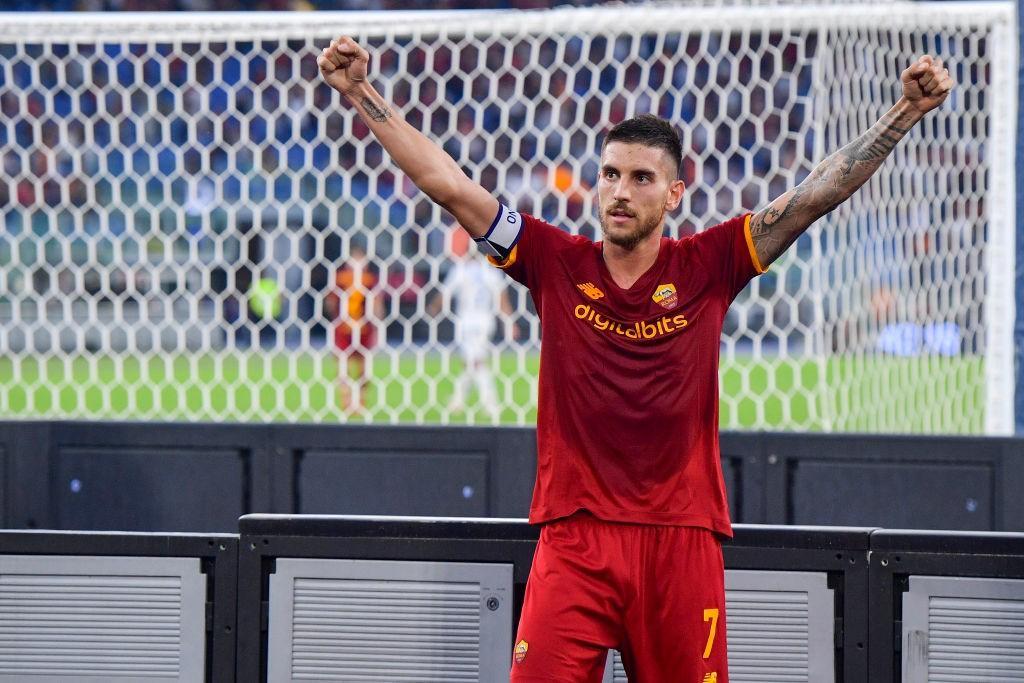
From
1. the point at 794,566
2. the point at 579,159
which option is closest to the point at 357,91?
the point at 794,566

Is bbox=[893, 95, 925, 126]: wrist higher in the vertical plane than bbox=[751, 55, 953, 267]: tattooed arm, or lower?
higher

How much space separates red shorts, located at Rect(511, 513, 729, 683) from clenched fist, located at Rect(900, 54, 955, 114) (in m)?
1.06

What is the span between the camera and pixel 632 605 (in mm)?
2736

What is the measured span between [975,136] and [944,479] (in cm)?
237

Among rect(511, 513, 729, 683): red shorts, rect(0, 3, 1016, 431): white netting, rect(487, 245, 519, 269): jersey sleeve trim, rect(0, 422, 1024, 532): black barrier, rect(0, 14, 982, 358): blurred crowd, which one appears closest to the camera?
rect(511, 513, 729, 683): red shorts

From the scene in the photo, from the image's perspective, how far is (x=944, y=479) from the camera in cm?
473

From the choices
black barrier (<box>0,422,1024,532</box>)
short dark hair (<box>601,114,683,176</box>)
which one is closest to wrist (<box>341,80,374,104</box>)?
short dark hair (<box>601,114,683,176</box>)

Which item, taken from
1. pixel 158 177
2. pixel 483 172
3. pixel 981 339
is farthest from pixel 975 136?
pixel 158 177

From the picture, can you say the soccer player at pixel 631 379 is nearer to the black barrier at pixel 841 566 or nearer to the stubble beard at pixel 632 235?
the stubble beard at pixel 632 235

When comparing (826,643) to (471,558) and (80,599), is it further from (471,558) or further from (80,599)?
(80,599)

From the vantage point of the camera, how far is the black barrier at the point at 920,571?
3.13 m

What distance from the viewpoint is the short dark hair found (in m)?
2.86

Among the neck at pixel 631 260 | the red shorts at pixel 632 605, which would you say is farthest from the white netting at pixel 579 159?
the red shorts at pixel 632 605

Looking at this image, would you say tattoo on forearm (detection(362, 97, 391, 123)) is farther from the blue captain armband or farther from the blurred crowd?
the blurred crowd
